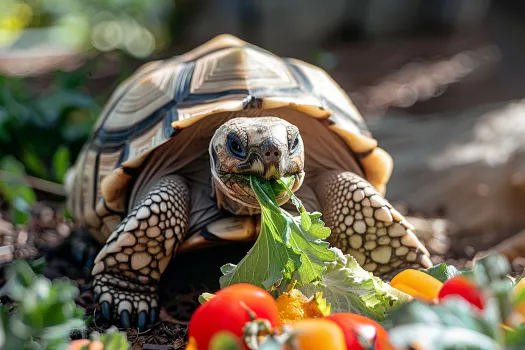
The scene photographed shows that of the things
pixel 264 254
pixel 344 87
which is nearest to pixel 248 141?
pixel 264 254

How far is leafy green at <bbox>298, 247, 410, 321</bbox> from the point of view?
6.36 ft

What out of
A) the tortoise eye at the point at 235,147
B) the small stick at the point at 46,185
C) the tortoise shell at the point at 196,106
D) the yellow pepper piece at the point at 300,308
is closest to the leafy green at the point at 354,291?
the yellow pepper piece at the point at 300,308

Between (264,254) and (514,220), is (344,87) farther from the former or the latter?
(264,254)

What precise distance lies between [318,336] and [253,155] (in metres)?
0.94

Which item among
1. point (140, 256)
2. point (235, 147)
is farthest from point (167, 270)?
point (235, 147)

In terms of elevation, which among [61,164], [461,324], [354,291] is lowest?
[61,164]

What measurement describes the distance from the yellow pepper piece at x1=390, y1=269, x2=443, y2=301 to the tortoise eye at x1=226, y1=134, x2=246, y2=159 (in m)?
0.64

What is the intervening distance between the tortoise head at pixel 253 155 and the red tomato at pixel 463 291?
737mm

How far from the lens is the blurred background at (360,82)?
4.09 meters

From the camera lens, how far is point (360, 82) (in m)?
7.57

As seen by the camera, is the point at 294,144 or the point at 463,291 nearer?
the point at 463,291

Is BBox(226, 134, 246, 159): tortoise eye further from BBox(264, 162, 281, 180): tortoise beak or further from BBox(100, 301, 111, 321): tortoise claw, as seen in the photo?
BBox(100, 301, 111, 321): tortoise claw

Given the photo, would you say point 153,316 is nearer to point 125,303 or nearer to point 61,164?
point 125,303

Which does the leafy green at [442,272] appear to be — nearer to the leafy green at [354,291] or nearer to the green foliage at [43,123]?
the leafy green at [354,291]
